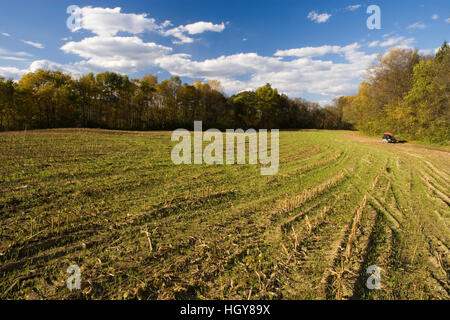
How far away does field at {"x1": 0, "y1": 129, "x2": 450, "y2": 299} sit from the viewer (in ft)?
14.1

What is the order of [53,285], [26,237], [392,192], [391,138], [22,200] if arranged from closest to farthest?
[53,285] < [26,237] < [22,200] < [392,192] < [391,138]

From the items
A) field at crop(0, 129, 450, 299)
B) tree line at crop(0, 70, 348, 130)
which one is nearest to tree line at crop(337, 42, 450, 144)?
field at crop(0, 129, 450, 299)

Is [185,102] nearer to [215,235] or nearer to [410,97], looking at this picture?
[410,97]

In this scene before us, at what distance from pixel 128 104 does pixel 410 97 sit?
54540 mm

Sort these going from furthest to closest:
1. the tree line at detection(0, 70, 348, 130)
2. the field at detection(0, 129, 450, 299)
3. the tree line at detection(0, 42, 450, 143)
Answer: the tree line at detection(0, 70, 348, 130), the tree line at detection(0, 42, 450, 143), the field at detection(0, 129, 450, 299)

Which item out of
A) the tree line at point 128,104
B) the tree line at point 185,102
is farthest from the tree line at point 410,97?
the tree line at point 128,104

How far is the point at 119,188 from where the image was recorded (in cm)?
Answer: 932

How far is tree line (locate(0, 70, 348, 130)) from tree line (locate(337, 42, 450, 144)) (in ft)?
109

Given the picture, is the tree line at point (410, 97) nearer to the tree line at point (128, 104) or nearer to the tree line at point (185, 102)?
the tree line at point (185, 102)

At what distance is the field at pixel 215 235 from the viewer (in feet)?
14.1

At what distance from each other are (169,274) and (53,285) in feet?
7.00

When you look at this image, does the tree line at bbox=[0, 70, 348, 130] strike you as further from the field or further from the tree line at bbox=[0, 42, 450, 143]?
the field

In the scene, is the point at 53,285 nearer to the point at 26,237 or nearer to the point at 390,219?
the point at 26,237

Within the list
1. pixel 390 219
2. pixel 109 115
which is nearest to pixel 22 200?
pixel 390 219
